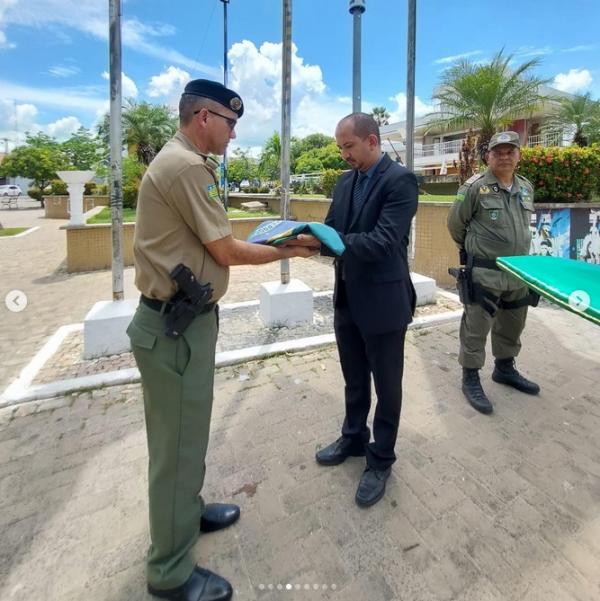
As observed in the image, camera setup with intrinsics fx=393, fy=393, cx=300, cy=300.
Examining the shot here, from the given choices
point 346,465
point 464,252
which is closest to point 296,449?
point 346,465

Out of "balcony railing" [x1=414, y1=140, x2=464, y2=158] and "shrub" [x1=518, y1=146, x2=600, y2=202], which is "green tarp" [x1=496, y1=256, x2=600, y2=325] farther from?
"balcony railing" [x1=414, y1=140, x2=464, y2=158]

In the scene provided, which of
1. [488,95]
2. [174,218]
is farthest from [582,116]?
[174,218]

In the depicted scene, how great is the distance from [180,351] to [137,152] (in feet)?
75.0

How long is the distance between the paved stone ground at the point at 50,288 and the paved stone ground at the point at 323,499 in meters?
1.72

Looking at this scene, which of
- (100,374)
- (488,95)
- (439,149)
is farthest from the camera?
(439,149)

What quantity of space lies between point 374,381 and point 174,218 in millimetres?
1316

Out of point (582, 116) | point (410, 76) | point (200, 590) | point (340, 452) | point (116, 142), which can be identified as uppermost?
point (582, 116)

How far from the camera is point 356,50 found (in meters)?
5.22

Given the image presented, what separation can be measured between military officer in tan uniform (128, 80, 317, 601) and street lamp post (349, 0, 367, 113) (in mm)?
4131

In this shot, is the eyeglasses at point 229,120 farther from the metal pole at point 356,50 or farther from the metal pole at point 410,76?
the metal pole at point 356,50

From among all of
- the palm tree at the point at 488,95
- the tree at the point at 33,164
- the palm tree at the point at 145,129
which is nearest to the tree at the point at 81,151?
the tree at the point at 33,164

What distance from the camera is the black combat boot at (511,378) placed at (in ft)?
10.7

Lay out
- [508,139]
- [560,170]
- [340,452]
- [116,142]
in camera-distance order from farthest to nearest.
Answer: [560,170] < [116,142] < [508,139] < [340,452]

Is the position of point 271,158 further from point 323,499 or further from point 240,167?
point 323,499
